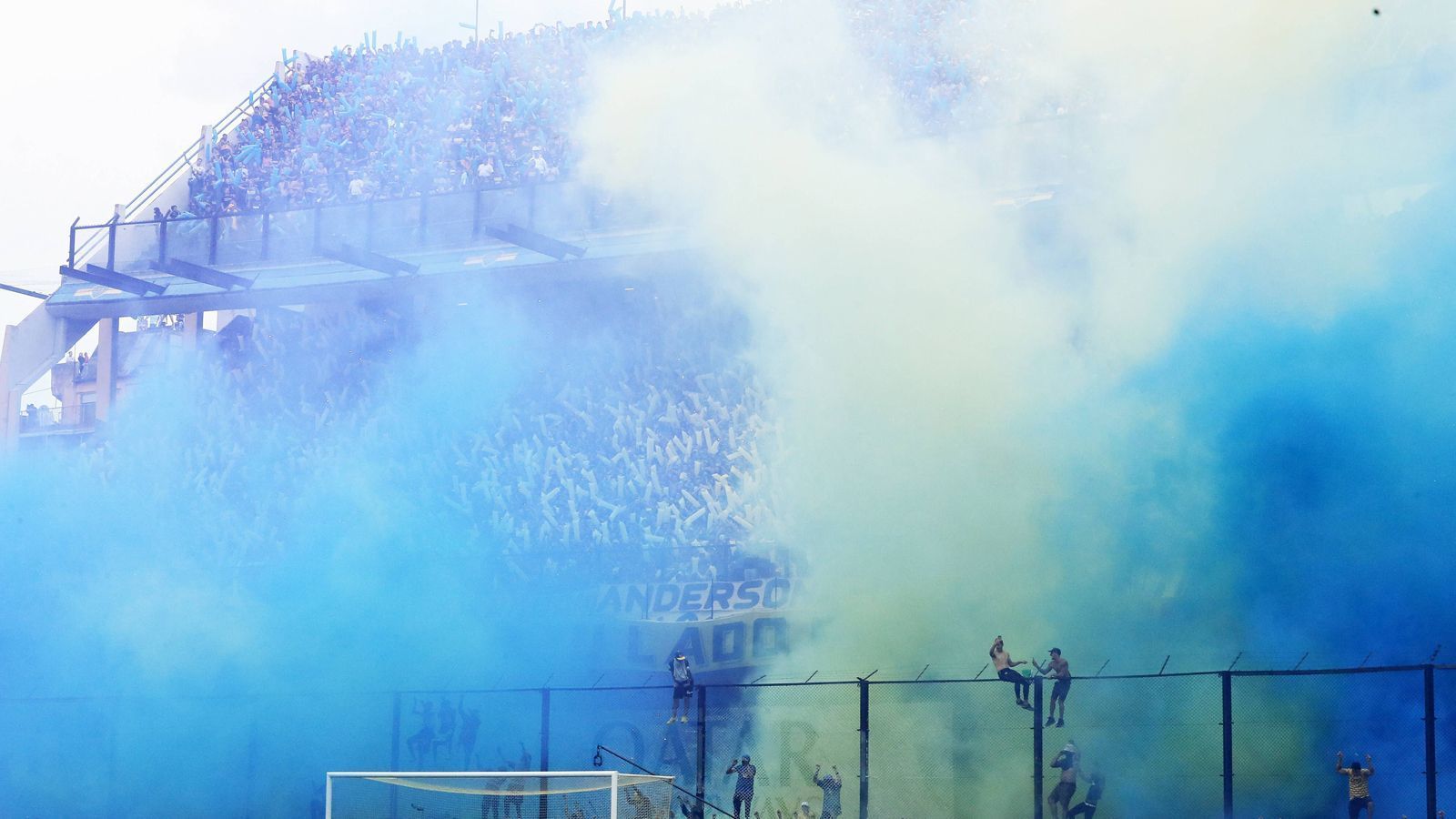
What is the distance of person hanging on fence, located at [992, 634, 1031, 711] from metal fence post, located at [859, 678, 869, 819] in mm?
1265

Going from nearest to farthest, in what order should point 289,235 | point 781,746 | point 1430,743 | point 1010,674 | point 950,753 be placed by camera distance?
point 1430,743
point 1010,674
point 950,753
point 781,746
point 289,235

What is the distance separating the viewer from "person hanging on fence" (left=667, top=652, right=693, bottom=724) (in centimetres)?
1623

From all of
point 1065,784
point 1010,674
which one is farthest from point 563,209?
point 1065,784

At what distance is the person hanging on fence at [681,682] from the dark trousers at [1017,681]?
3323mm

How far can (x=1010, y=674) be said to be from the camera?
1457cm

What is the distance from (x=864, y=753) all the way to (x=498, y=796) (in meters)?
3.68

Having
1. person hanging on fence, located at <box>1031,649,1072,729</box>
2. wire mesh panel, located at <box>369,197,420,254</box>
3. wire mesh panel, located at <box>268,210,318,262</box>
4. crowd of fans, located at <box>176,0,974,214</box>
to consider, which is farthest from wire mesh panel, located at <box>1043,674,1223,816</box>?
wire mesh panel, located at <box>268,210,318,262</box>

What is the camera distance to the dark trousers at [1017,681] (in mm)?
14375

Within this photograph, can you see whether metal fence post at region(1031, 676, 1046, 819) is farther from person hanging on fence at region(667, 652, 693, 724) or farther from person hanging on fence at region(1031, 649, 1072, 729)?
person hanging on fence at region(667, 652, 693, 724)

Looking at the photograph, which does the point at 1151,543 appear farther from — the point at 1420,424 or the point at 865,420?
the point at 865,420

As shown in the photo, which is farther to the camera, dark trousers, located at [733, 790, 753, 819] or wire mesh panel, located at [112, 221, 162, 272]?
wire mesh panel, located at [112, 221, 162, 272]

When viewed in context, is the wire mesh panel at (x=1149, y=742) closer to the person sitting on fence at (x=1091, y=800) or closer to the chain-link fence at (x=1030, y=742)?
the chain-link fence at (x=1030, y=742)

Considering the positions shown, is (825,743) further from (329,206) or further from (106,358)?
(106,358)

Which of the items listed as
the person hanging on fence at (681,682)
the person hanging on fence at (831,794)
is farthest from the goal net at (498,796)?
the person hanging on fence at (831,794)
